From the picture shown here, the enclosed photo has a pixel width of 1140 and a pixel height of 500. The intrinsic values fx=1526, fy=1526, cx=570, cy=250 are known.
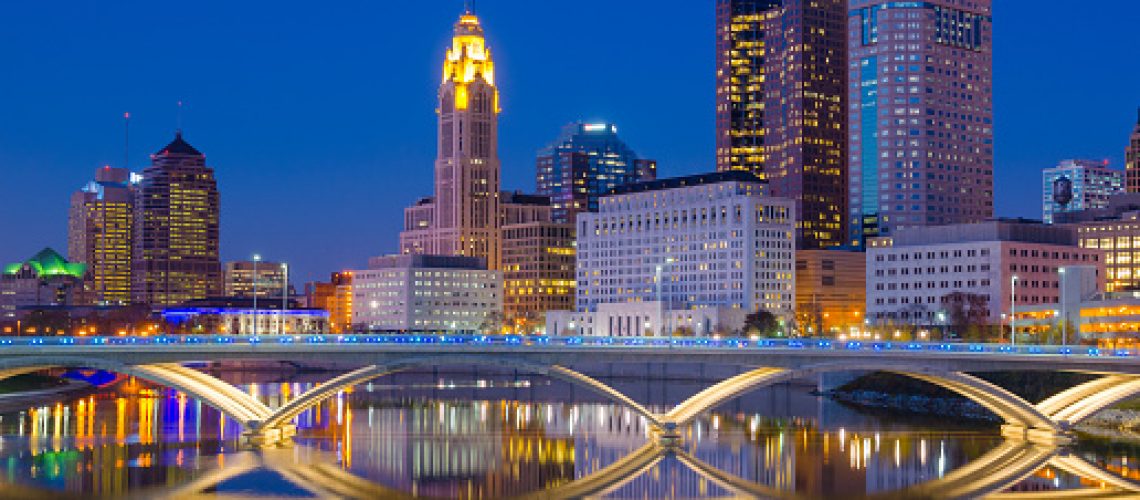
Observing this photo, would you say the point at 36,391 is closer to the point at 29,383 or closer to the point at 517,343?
the point at 29,383

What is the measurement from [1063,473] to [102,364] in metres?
60.0

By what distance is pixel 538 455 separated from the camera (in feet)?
331

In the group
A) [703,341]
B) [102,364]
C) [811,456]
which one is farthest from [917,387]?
[102,364]

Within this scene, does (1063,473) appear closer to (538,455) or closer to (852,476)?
(852,476)

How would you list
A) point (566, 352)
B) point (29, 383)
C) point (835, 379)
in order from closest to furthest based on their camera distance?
1. point (566, 352)
2. point (835, 379)
3. point (29, 383)

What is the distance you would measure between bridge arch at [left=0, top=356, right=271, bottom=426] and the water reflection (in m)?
2.87

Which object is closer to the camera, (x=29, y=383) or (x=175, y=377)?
(x=175, y=377)

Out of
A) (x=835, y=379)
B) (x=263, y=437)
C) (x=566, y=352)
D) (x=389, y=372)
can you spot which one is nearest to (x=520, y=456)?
(x=566, y=352)

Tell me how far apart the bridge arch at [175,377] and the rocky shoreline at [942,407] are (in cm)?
6086

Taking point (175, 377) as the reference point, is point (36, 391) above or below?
below

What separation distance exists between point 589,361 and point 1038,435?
105 feet

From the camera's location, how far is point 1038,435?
10706 centimetres

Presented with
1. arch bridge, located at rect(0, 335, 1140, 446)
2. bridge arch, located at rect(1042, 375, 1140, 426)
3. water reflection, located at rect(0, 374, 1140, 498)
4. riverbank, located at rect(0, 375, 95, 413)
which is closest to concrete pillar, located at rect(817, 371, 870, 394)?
water reflection, located at rect(0, 374, 1140, 498)

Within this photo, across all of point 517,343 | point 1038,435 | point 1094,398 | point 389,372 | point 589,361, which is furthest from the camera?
point 1038,435
